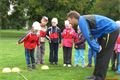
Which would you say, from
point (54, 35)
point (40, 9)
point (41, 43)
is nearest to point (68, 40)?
point (54, 35)

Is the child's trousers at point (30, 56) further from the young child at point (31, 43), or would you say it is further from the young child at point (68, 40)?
→ the young child at point (68, 40)

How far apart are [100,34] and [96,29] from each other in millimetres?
195

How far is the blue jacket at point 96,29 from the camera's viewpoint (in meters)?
9.70

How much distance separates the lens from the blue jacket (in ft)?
31.8

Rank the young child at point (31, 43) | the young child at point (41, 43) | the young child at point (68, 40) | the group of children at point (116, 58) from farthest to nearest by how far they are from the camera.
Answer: the young child at point (41, 43) < the young child at point (68, 40) < the young child at point (31, 43) < the group of children at point (116, 58)

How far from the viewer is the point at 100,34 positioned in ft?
33.4

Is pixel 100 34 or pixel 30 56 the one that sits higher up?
pixel 100 34

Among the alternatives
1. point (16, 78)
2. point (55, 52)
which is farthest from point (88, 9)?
point (16, 78)

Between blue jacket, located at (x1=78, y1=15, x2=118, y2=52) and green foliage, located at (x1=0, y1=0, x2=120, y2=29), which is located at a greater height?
green foliage, located at (x1=0, y1=0, x2=120, y2=29)

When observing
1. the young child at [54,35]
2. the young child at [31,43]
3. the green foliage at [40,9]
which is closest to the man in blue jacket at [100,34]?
the young child at [31,43]

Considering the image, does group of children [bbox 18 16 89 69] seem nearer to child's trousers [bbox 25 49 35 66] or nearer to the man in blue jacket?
child's trousers [bbox 25 49 35 66]

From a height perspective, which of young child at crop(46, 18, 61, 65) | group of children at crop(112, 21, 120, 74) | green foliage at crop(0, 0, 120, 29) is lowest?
group of children at crop(112, 21, 120, 74)

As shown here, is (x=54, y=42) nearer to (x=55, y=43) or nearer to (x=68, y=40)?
(x=55, y=43)

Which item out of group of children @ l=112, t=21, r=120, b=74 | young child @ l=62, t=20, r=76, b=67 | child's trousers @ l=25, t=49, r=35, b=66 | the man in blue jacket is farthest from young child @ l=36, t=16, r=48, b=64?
the man in blue jacket
